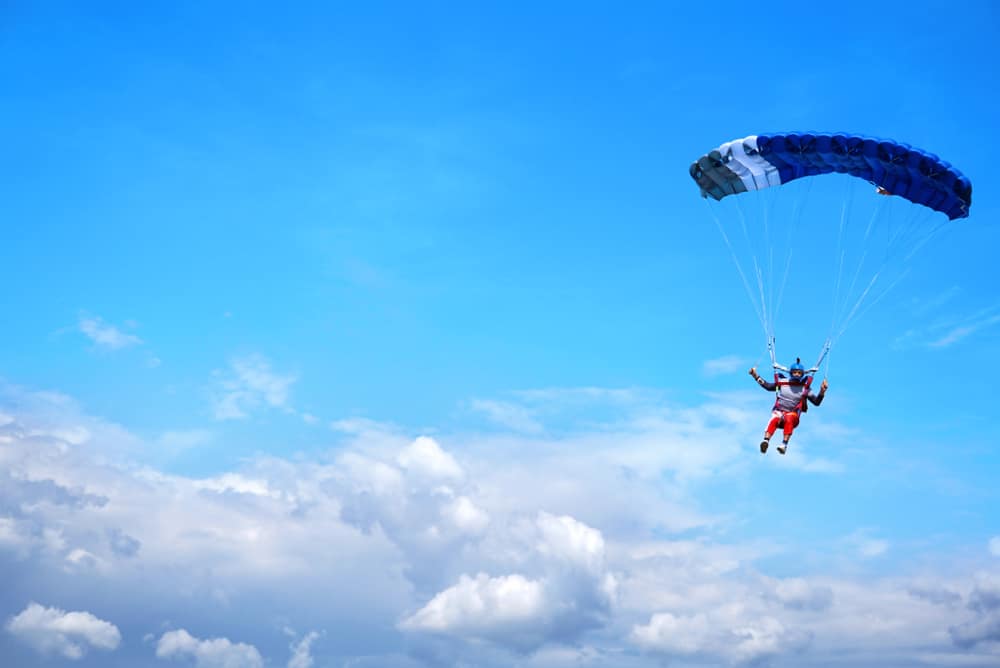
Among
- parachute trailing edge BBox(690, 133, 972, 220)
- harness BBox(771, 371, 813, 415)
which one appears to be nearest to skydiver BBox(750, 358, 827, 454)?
harness BBox(771, 371, 813, 415)

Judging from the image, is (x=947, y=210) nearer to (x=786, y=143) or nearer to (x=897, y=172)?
(x=897, y=172)

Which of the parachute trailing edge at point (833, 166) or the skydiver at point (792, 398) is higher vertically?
the parachute trailing edge at point (833, 166)

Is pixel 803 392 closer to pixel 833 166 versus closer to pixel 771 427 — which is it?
pixel 771 427

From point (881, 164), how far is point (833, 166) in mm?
2322

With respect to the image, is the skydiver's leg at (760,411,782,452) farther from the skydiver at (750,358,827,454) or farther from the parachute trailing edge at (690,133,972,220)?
the parachute trailing edge at (690,133,972,220)

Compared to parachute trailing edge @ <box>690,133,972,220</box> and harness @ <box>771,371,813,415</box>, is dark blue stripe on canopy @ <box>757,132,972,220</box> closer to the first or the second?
parachute trailing edge @ <box>690,133,972,220</box>

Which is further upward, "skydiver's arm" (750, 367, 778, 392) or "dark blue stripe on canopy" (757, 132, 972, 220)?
"dark blue stripe on canopy" (757, 132, 972, 220)

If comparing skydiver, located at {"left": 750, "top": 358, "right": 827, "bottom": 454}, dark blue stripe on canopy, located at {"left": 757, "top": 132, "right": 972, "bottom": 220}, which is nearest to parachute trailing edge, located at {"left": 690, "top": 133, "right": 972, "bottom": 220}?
dark blue stripe on canopy, located at {"left": 757, "top": 132, "right": 972, "bottom": 220}

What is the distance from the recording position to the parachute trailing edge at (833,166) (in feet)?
145

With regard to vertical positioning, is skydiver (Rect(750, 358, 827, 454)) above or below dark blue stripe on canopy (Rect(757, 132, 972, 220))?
below

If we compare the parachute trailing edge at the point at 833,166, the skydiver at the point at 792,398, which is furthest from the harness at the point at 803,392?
the parachute trailing edge at the point at 833,166

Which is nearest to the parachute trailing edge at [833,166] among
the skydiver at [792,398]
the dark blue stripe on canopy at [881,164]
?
the dark blue stripe on canopy at [881,164]

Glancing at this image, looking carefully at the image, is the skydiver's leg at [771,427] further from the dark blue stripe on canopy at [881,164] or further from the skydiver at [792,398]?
the dark blue stripe on canopy at [881,164]

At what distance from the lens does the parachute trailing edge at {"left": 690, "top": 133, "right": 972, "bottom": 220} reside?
44.1m
